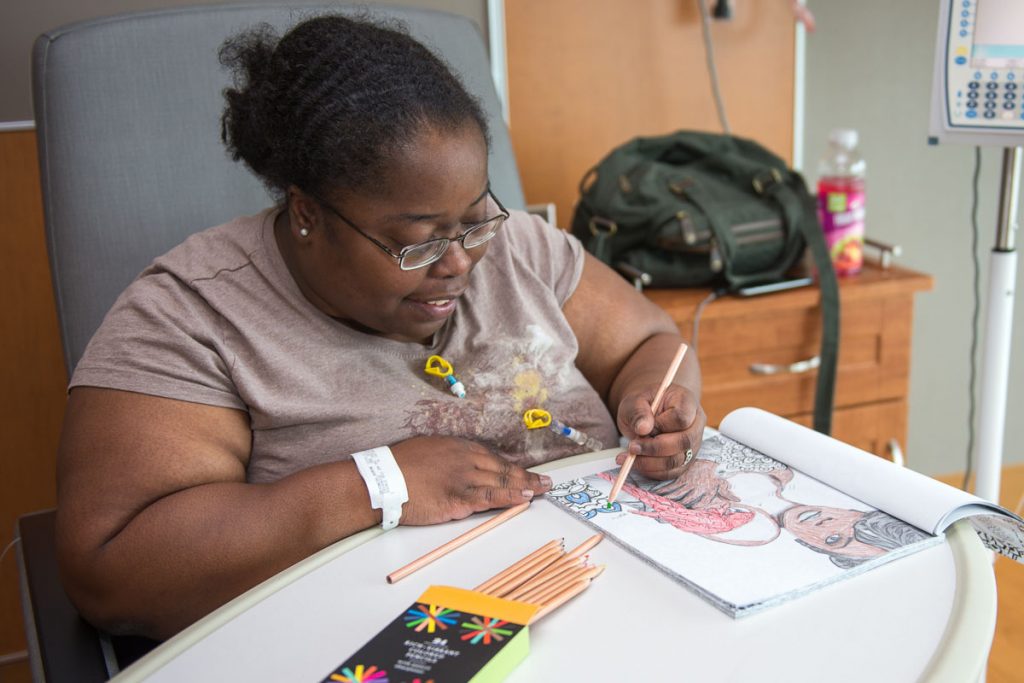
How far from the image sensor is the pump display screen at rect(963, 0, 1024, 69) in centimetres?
145

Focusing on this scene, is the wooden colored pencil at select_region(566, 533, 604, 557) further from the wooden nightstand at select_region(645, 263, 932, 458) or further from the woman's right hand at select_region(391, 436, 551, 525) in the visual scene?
the wooden nightstand at select_region(645, 263, 932, 458)

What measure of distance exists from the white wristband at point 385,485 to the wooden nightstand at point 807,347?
0.96 meters

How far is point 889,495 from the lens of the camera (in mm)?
912

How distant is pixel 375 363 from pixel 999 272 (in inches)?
43.5

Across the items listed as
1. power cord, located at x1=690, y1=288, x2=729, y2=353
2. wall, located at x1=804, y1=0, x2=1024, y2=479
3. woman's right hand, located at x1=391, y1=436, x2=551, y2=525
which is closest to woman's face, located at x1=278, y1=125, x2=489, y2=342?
woman's right hand, located at x1=391, y1=436, x2=551, y2=525

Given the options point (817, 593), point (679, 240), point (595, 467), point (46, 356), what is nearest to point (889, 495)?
point (817, 593)

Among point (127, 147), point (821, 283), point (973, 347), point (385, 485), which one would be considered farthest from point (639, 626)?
point (973, 347)

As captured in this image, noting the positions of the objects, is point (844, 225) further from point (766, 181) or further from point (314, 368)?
point (314, 368)

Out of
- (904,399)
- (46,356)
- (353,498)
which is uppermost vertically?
(353,498)

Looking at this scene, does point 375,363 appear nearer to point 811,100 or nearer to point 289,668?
point 289,668

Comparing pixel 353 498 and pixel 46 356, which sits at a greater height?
pixel 353 498

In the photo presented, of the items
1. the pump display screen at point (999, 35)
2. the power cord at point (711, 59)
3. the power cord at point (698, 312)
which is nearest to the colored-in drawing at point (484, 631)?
the power cord at point (698, 312)

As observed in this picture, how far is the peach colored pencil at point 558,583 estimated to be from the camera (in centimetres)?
78

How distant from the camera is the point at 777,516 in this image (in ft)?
2.97
